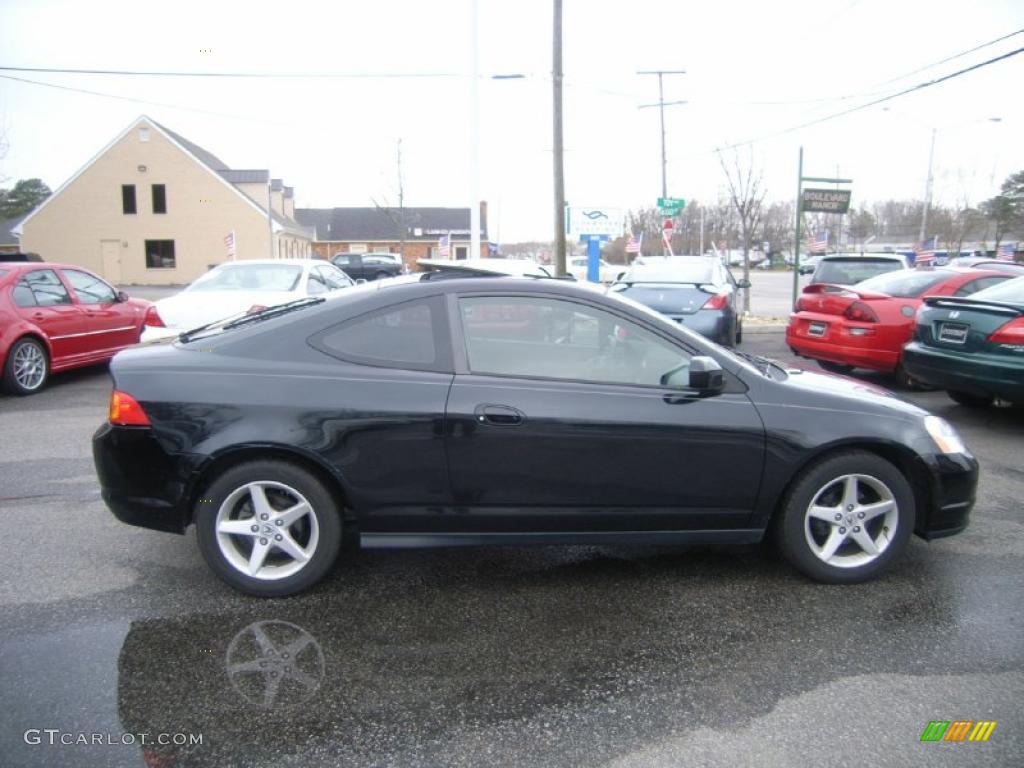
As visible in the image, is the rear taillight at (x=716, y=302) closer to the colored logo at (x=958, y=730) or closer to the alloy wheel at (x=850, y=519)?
the alloy wheel at (x=850, y=519)

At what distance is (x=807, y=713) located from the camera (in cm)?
262

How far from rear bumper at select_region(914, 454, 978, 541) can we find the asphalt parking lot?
0.85ft

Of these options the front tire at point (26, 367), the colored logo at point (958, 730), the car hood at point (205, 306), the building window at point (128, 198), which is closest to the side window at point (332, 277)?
the car hood at point (205, 306)

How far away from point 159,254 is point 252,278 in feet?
135

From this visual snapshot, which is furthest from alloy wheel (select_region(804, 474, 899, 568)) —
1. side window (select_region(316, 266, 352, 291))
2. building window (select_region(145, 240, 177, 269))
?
building window (select_region(145, 240, 177, 269))

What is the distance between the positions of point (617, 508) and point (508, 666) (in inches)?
36.5

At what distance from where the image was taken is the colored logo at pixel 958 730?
2506 millimetres

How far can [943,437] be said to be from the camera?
12.1ft

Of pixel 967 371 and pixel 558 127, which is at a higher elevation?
pixel 558 127

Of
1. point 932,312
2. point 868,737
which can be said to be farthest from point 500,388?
point 932,312

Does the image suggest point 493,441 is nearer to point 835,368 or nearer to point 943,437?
point 943,437

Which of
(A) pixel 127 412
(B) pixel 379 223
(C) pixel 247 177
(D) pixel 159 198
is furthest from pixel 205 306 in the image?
(B) pixel 379 223

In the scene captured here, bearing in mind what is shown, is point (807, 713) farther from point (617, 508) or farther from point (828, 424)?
point (828, 424)

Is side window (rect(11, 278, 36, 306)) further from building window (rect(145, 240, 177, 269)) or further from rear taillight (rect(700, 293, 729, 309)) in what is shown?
building window (rect(145, 240, 177, 269))
